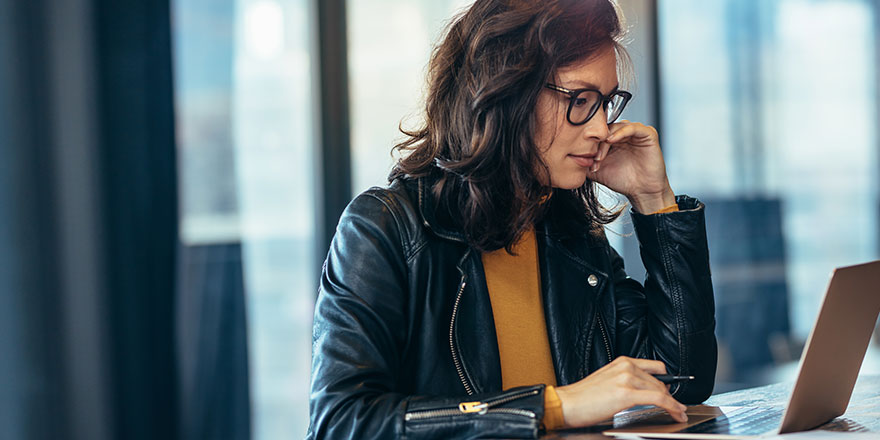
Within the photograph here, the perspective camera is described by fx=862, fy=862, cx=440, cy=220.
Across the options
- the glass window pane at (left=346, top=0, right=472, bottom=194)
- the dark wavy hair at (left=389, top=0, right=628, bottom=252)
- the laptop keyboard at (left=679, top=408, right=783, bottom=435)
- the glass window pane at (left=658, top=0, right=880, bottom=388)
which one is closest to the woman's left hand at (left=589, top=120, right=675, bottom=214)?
the dark wavy hair at (left=389, top=0, right=628, bottom=252)

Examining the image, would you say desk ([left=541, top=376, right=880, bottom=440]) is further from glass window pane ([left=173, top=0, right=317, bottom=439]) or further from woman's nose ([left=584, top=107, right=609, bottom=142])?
glass window pane ([left=173, top=0, right=317, bottom=439])

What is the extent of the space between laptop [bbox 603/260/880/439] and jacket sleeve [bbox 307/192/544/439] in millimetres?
152

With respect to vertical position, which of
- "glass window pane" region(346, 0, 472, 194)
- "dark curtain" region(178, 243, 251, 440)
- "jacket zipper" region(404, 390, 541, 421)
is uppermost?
"glass window pane" region(346, 0, 472, 194)

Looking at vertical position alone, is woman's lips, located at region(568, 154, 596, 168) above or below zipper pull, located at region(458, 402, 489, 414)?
above

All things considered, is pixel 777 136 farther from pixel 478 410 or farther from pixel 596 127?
pixel 478 410

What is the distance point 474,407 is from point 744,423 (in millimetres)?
Result: 365

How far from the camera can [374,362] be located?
1.22 m

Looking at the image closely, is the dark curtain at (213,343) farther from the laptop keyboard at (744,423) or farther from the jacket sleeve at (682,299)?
the laptop keyboard at (744,423)

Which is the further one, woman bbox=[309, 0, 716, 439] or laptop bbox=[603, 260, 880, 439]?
woman bbox=[309, 0, 716, 439]

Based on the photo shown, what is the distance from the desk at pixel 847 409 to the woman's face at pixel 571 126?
0.45 metres

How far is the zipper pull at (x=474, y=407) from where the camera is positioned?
108 centimetres

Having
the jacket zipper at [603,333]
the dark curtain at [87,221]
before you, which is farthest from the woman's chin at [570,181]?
the dark curtain at [87,221]

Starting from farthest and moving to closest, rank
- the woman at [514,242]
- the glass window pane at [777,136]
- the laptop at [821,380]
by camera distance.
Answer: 1. the glass window pane at [777,136]
2. the woman at [514,242]
3. the laptop at [821,380]

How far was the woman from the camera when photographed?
1325mm
